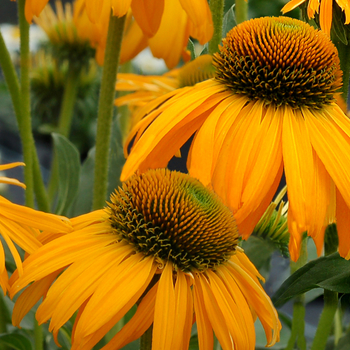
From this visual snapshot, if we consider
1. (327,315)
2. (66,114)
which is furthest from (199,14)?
(66,114)

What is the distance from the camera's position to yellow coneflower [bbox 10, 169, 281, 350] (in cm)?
31

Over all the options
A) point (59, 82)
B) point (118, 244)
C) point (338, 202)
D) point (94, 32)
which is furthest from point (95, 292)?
point (59, 82)

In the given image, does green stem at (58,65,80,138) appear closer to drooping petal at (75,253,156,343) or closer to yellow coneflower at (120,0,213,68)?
yellow coneflower at (120,0,213,68)

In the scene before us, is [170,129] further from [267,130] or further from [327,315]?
[327,315]

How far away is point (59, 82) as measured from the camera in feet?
3.80

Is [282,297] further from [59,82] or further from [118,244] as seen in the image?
[59,82]

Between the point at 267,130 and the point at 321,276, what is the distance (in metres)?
0.12

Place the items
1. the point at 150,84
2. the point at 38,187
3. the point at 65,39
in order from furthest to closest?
1. the point at 65,39
2. the point at 150,84
3. the point at 38,187

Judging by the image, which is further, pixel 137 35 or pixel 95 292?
pixel 137 35

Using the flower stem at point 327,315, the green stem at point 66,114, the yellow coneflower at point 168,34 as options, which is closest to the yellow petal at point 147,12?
the yellow coneflower at point 168,34

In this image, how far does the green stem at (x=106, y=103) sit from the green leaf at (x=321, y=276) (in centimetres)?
18

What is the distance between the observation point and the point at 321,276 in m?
0.40

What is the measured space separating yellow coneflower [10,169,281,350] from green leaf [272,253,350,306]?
5 cm

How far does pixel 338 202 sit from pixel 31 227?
195 millimetres
